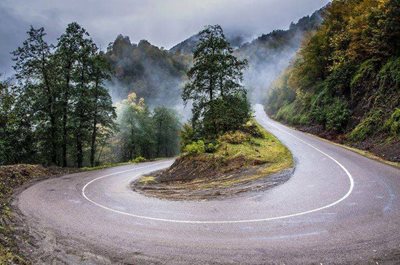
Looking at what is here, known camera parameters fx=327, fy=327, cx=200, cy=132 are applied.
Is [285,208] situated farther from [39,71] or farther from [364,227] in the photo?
[39,71]

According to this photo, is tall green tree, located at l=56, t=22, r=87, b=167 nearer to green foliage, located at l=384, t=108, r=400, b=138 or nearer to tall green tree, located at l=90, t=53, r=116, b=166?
tall green tree, located at l=90, t=53, r=116, b=166

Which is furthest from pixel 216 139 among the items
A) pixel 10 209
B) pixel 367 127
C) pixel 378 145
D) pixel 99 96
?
pixel 99 96

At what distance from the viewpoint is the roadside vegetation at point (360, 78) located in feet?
81.1

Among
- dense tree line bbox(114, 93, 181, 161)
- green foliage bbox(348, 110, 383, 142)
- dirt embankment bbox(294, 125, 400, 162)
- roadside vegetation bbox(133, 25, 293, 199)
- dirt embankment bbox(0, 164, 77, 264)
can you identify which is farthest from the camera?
dense tree line bbox(114, 93, 181, 161)

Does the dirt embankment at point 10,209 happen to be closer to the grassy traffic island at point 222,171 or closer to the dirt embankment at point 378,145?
the grassy traffic island at point 222,171

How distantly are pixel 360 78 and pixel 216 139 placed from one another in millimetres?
17756

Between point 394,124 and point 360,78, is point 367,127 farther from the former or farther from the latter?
point 360,78

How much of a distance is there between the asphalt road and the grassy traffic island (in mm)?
1042

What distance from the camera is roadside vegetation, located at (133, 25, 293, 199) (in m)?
17.8

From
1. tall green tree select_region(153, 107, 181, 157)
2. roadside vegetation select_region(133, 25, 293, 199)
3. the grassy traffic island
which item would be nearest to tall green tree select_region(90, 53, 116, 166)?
roadside vegetation select_region(133, 25, 293, 199)

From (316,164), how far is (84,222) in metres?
13.5

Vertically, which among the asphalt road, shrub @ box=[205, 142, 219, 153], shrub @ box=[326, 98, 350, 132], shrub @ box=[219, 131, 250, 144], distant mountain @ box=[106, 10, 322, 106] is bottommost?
the asphalt road

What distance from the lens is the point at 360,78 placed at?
31.6 m

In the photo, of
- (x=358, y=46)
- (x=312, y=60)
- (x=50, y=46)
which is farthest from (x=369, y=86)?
(x=50, y=46)
